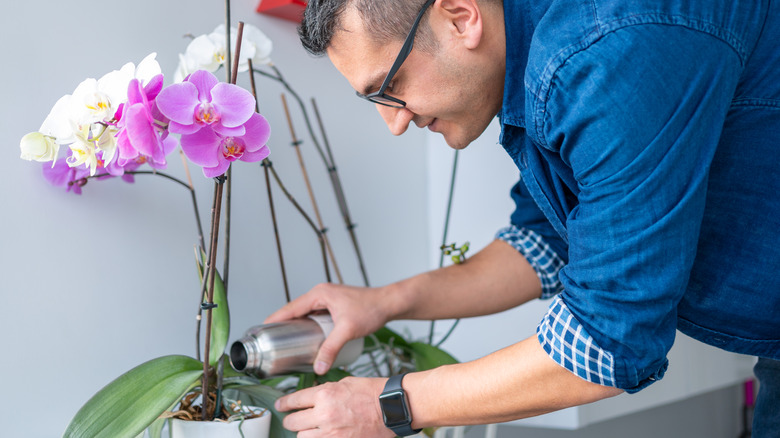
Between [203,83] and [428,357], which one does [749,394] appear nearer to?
[428,357]

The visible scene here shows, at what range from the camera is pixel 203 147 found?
0.85m

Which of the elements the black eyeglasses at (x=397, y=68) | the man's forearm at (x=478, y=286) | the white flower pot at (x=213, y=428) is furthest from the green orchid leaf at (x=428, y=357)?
the black eyeglasses at (x=397, y=68)

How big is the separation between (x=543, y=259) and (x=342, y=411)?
562 millimetres

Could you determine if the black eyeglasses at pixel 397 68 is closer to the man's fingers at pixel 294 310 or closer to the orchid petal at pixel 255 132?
the orchid petal at pixel 255 132

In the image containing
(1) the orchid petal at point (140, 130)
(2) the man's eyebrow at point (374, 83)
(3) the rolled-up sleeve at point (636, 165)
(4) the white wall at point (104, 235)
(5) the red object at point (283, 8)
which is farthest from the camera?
(5) the red object at point (283, 8)

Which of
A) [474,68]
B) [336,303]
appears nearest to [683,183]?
[474,68]

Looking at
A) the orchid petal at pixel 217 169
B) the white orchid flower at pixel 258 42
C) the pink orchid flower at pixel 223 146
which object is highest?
the white orchid flower at pixel 258 42

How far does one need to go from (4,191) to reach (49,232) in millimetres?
89

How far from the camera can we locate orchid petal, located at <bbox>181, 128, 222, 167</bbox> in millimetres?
848

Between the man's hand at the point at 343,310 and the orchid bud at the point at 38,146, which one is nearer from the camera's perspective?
the orchid bud at the point at 38,146

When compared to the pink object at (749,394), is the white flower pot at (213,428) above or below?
above

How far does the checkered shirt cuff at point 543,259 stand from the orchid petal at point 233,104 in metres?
0.67

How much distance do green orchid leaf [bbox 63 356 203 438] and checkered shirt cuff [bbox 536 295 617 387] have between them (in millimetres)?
477

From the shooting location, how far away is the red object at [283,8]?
4.50 feet
